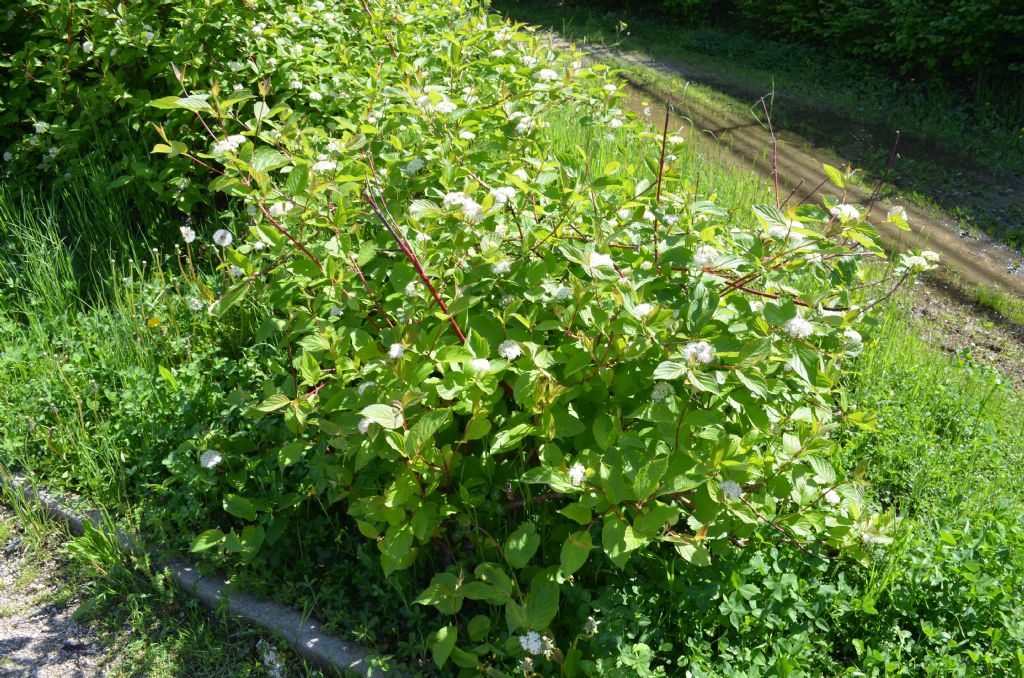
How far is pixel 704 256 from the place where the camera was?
1.89m

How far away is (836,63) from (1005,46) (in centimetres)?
172

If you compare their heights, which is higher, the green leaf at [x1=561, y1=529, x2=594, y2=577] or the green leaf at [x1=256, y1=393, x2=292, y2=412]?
the green leaf at [x1=256, y1=393, x2=292, y2=412]

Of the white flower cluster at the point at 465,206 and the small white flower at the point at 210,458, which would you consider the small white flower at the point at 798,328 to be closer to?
the white flower cluster at the point at 465,206

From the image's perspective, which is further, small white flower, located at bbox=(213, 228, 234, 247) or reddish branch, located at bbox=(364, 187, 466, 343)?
small white flower, located at bbox=(213, 228, 234, 247)

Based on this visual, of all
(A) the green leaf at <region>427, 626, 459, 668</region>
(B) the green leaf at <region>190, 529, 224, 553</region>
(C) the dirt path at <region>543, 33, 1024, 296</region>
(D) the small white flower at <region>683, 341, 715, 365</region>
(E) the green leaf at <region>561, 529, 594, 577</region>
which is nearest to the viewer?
(D) the small white flower at <region>683, 341, 715, 365</region>

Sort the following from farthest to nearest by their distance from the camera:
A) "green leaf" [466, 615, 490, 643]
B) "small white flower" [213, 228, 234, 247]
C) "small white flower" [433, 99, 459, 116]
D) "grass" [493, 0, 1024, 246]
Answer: "grass" [493, 0, 1024, 246]
"small white flower" [213, 228, 234, 247]
"small white flower" [433, 99, 459, 116]
"green leaf" [466, 615, 490, 643]

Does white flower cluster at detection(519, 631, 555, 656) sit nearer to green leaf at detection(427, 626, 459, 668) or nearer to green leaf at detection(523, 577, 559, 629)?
green leaf at detection(523, 577, 559, 629)

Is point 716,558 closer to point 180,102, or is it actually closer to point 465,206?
point 465,206

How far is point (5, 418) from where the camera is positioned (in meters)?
2.77

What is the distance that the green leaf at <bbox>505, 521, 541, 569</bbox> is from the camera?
1.83m

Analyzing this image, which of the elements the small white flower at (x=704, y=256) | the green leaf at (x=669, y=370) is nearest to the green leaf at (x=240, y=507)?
the green leaf at (x=669, y=370)

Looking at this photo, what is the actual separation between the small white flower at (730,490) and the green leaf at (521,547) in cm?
47

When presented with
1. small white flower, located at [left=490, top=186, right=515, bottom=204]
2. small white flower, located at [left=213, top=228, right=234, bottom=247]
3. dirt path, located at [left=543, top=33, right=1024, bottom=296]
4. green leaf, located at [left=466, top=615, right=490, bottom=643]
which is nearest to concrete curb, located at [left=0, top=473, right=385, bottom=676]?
green leaf, located at [left=466, top=615, right=490, bottom=643]

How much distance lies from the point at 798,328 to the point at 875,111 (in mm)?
6374
